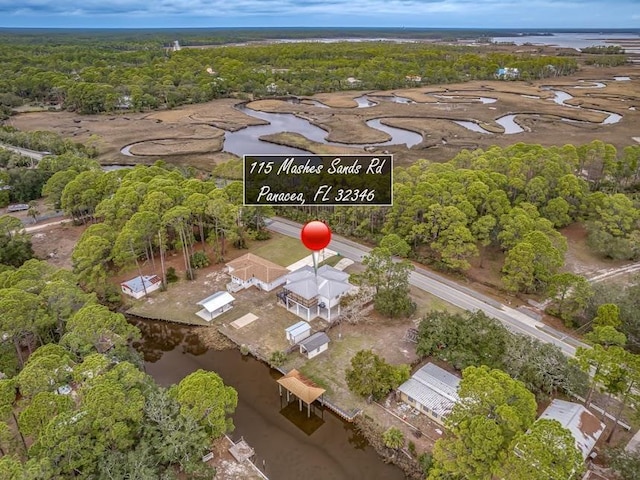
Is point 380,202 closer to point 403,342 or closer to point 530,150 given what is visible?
point 403,342

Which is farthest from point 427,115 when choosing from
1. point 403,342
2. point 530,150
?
point 403,342

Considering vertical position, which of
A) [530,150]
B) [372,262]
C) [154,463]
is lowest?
[154,463]

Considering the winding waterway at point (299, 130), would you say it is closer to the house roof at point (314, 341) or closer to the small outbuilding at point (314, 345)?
the house roof at point (314, 341)

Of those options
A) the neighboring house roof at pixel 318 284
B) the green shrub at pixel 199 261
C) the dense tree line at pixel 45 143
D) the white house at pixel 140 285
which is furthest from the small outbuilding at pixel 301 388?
the dense tree line at pixel 45 143

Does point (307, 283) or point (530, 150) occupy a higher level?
point (530, 150)

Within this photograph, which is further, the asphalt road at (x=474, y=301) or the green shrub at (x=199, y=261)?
the green shrub at (x=199, y=261)

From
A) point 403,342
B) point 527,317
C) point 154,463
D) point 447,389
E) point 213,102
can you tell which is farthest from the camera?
point 213,102

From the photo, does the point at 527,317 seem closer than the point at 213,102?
Yes
